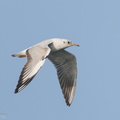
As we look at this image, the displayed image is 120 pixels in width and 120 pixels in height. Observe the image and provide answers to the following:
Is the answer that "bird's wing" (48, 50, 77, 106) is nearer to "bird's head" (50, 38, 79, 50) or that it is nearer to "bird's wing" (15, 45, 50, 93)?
"bird's head" (50, 38, 79, 50)

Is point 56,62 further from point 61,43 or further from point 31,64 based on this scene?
point 31,64

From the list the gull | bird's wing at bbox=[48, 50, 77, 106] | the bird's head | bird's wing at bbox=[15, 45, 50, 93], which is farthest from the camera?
bird's wing at bbox=[48, 50, 77, 106]

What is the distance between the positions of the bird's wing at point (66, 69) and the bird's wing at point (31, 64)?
247 centimetres

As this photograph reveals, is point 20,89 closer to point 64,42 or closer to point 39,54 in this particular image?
point 39,54

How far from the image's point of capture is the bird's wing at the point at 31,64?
12.8 m

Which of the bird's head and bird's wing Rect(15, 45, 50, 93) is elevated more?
the bird's head

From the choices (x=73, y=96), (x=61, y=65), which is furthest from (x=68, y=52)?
(x=73, y=96)

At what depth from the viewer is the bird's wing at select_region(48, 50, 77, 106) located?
16875 millimetres

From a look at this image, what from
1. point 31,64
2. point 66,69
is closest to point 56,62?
point 66,69

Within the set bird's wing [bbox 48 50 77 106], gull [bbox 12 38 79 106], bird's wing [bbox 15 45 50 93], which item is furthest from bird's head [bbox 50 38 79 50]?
bird's wing [bbox 15 45 50 93]

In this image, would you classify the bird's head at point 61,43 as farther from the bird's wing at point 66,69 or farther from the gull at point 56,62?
the bird's wing at point 66,69

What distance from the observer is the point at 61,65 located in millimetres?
17203

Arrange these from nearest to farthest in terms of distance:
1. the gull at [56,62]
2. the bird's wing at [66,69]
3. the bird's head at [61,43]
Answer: the gull at [56,62] → the bird's head at [61,43] → the bird's wing at [66,69]

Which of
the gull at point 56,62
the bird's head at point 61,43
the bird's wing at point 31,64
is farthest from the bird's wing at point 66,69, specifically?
the bird's wing at point 31,64
